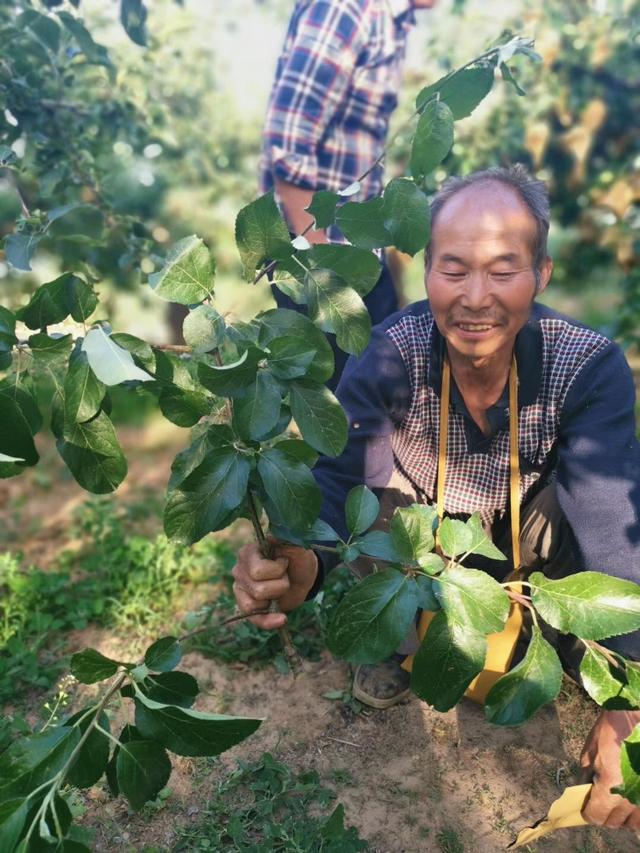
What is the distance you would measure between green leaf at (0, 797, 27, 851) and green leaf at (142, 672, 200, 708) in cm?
23

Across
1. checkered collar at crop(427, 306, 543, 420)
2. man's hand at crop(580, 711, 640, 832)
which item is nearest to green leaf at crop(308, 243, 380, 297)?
checkered collar at crop(427, 306, 543, 420)

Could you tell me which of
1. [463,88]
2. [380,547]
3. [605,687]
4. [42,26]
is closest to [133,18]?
[42,26]

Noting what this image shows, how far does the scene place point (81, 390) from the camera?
1052 millimetres

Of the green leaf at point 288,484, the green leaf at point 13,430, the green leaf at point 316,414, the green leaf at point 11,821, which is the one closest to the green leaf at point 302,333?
the green leaf at point 316,414

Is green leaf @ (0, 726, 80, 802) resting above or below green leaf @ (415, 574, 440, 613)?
below

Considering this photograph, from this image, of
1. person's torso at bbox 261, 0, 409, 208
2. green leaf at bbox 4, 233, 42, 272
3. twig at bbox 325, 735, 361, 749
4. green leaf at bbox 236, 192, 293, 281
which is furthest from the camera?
person's torso at bbox 261, 0, 409, 208

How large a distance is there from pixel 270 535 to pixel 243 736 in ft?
1.59

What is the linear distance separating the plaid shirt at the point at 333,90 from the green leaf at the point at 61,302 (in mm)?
1630

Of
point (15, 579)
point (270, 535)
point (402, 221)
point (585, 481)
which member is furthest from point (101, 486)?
point (15, 579)

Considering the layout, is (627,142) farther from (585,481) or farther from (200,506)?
(200,506)

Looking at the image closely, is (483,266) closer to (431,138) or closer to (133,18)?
(431,138)

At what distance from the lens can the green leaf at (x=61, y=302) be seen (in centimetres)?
108

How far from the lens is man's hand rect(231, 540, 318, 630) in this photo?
58.4 inches

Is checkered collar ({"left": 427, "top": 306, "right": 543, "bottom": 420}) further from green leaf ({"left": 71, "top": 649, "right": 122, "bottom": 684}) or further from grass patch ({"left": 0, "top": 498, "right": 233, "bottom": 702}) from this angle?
grass patch ({"left": 0, "top": 498, "right": 233, "bottom": 702})
